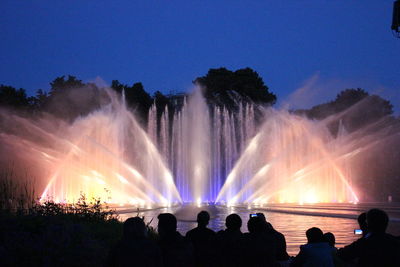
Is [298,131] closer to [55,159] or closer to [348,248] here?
[55,159]

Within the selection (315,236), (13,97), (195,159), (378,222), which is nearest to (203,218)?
(315,236)

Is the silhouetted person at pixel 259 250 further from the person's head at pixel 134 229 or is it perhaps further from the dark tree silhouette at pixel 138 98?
the dark tree silhouette at pixel 138 98

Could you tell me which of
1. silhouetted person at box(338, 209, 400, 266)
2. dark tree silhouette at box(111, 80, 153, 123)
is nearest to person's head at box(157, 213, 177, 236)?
silhouetted person at box(338, 209, 400, 266)

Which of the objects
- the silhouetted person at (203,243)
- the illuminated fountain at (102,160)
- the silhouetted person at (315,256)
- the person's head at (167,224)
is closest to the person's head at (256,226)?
the silhouetted person at (203,243)

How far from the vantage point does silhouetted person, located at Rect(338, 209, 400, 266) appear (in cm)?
518

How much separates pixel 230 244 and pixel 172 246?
798mm

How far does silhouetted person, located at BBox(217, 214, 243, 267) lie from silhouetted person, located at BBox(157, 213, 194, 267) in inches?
20.8

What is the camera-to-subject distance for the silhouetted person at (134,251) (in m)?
5.26

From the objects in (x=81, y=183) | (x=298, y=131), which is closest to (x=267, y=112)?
(x=298, y=131)

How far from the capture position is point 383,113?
198ft

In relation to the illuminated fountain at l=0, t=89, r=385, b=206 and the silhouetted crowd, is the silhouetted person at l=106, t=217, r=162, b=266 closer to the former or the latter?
the silhouetted crowd

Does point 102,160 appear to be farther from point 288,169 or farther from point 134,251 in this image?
point 134,251

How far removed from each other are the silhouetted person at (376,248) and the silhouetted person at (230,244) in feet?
4.63

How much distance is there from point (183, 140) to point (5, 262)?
3681 cm
